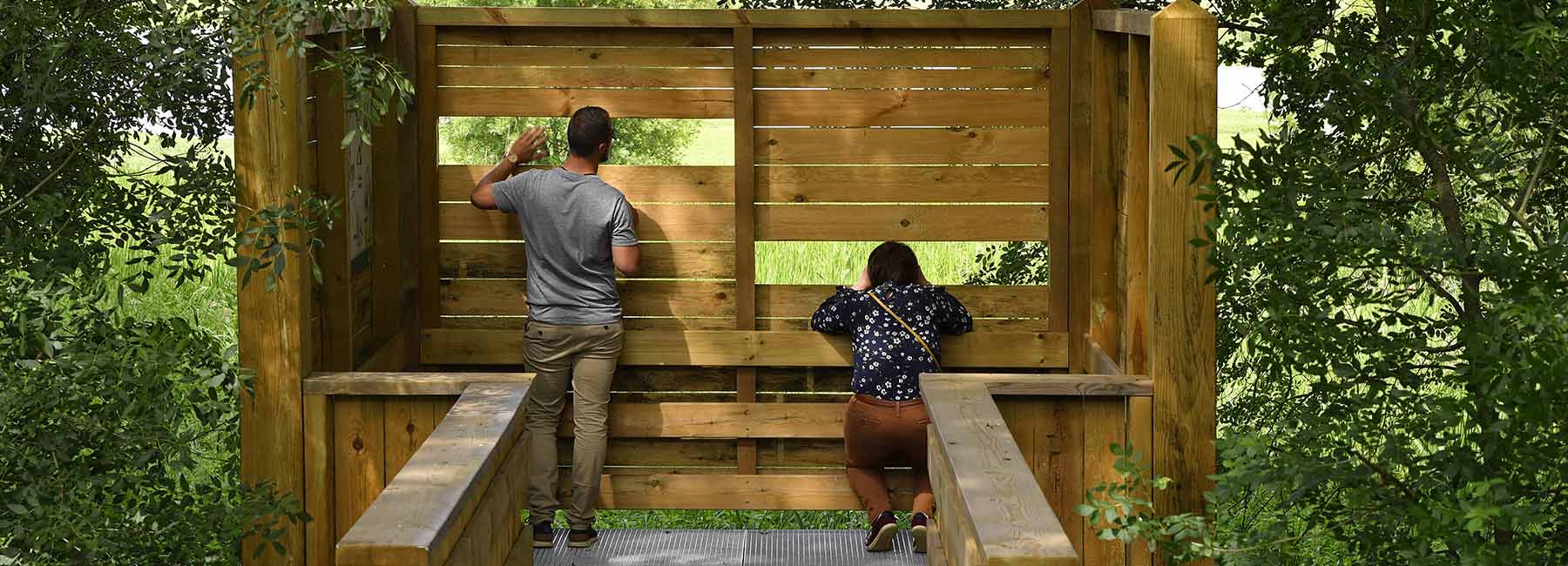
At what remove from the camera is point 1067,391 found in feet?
17.1

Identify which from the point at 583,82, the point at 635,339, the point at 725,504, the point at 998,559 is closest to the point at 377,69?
the point at 583,82

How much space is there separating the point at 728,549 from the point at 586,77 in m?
1.81

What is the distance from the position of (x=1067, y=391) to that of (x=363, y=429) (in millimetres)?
2086

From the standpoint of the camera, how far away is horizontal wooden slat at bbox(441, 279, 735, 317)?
6.70 metres

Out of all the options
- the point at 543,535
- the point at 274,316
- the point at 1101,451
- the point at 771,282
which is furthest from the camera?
the point at 771,282

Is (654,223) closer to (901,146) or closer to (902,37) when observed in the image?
(901,146)

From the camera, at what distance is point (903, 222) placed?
6.62m

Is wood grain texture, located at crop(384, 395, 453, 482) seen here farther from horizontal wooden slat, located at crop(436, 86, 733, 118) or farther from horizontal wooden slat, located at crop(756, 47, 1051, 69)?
horizontal wooden slat, located at crop(756, 47, 1051, 69)

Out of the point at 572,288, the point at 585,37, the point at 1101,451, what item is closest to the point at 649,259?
the point at 572,288

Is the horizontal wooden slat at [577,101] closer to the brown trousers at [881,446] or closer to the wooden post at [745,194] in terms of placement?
the wooden post at [745,194]

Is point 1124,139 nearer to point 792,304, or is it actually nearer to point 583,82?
point 792,304

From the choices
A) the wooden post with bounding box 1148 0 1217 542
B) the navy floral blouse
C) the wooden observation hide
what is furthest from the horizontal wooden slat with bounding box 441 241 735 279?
the wooden post with bounding box 1148 0 1217 542

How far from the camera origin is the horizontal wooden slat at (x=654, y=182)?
6590mm

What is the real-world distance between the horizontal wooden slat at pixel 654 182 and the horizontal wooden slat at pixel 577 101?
21 centimetres
